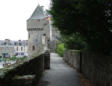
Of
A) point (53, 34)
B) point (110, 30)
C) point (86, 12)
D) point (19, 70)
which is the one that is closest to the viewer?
point (19, 70)

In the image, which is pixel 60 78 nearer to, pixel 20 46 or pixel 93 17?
pixel 93 17

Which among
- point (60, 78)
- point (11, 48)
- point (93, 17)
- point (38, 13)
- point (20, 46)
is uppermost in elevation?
point (38, 13)

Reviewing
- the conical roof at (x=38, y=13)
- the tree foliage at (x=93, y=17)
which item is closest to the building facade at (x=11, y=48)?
the conical roof at (x=38, y=13)

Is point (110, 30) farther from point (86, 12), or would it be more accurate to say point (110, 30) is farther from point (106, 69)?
point (106, 69)

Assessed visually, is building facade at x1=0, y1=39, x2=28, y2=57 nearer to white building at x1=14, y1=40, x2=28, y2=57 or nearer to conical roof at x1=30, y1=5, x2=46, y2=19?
white building at x1=14, y1=40, x2=28, y2=57

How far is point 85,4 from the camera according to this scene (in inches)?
190

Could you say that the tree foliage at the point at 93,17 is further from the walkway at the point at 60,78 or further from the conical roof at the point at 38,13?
the conical roof at the point at 38,13

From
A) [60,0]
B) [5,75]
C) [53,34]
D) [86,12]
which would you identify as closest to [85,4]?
[86,12]

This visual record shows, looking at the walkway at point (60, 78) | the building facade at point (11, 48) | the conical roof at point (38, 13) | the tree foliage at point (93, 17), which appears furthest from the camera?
the building facade at point (11, 48)

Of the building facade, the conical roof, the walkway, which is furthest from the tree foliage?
the building facade

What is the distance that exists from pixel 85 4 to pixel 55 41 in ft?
105

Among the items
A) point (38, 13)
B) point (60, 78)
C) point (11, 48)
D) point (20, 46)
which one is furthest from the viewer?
point (20, 46)

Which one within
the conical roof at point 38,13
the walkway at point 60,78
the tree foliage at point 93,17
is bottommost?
the walkway at point 60,78

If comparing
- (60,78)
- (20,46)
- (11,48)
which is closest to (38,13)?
(11,48)
